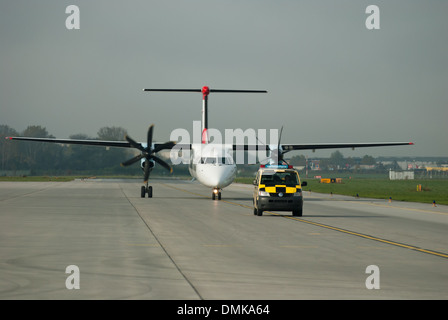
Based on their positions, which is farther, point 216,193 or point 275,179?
point 216,193

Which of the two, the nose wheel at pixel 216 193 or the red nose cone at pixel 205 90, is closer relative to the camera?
the nose wheel at pixel 216 193

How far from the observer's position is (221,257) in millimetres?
13688

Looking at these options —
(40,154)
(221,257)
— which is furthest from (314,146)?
(40,154)

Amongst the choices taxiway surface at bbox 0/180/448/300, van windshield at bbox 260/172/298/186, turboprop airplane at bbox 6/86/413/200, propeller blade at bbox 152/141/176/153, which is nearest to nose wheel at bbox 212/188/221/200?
turboprop airplane at bbox 6/86/413/200

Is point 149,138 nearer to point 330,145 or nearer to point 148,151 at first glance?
point 148,151

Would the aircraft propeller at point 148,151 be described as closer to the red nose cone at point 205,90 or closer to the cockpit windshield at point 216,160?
the cockpit windshield at point 216,160

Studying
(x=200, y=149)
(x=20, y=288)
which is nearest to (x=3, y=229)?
(x=20, y=288)

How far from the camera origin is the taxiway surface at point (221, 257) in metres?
9.77

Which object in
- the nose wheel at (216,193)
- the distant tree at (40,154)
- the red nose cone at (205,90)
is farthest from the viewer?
the distant tree at (40,154)

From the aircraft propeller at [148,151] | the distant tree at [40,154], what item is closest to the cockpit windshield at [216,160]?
the aircraft propeller at [148,151]

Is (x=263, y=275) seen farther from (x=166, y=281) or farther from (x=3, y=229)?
(x=3, y=229)

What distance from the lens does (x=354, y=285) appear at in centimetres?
1033

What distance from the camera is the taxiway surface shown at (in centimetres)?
977

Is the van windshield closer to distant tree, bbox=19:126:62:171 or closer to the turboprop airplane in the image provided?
the turboprop airplane
